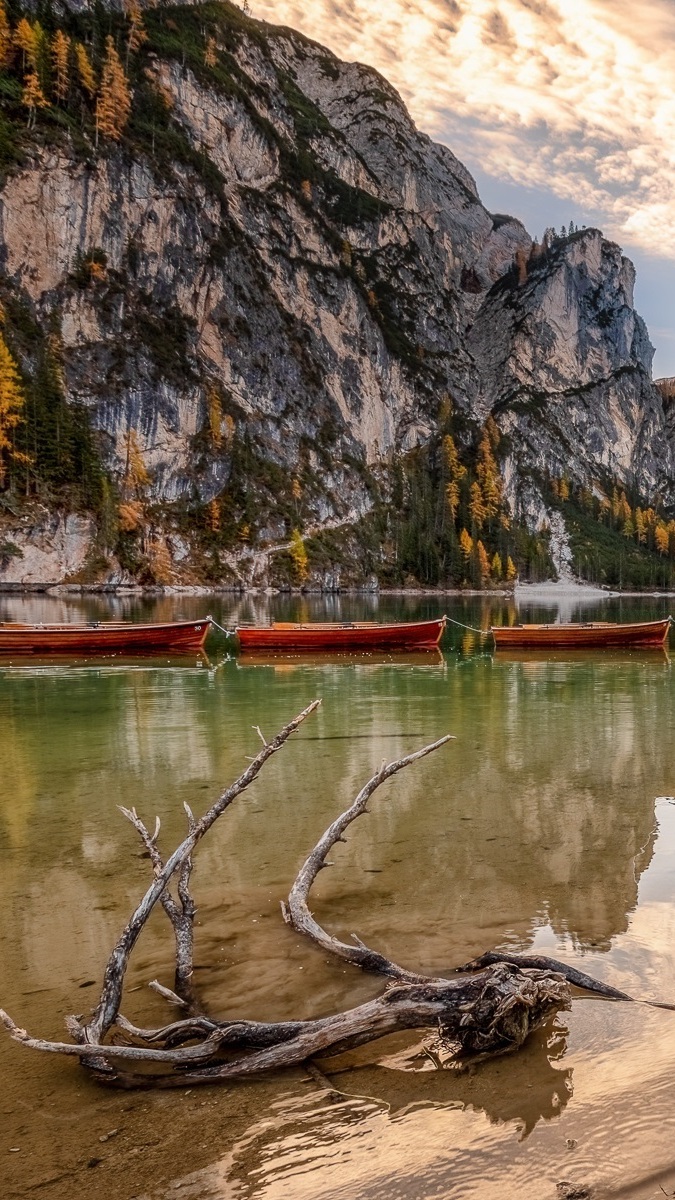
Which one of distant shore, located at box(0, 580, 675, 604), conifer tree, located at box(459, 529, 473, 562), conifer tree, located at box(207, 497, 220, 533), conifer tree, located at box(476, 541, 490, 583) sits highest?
conifer tree, located at box(207, 497, 220, 533)

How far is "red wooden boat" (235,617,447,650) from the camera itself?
34.4m

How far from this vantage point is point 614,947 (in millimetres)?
6125

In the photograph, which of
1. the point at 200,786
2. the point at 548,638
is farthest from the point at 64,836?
the point at 548,638

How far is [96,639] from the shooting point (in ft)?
107

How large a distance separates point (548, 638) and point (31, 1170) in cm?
3491

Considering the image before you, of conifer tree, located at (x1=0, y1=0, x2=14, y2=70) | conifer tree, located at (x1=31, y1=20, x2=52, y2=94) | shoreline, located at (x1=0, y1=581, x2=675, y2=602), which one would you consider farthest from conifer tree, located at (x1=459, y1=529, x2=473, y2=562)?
conifer tree, located at (x1=0, y1=0, x2=14, y2=70)

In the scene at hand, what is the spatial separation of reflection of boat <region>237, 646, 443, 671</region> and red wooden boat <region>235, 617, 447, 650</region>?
31 centimetres

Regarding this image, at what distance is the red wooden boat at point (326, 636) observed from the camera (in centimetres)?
3438

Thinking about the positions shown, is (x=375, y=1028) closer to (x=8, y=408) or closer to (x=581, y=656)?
(x=581, y=656)

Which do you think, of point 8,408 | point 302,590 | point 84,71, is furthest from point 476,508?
point 84,71

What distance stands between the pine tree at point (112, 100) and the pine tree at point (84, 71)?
5.54ft

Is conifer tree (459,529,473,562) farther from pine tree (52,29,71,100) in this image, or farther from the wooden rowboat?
the wooden rowboat

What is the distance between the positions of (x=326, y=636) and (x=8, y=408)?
84080 millimetres

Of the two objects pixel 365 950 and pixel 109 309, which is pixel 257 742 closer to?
pixel 365 950
